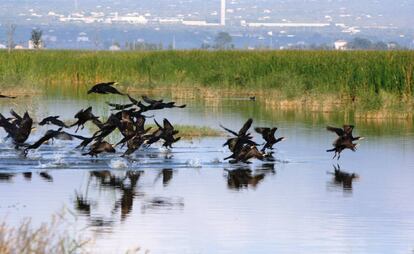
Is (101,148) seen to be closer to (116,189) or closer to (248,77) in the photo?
(116,189)

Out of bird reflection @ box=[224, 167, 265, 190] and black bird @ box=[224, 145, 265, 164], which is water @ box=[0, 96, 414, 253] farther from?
black bird @ box=[224, 145, 265, 164]

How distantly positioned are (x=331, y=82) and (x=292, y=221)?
75.8 ft

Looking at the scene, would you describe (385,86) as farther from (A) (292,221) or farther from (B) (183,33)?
(B) (183,33)

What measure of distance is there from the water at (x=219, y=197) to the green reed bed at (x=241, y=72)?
1021 cm

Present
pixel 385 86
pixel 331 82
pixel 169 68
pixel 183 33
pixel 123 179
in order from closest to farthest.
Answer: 1. pixel 123 179
2. pixel 385 86
3. pixel 331 82
4. pixel 169 68
5. pixel 183 33

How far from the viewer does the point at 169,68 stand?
4728cm

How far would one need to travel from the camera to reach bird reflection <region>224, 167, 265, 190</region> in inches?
670

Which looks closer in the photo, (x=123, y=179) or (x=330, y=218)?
(x=330, y=218)

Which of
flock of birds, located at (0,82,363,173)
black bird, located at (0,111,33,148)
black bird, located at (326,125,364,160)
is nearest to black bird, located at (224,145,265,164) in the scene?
flock of birds, located at (0,82,363,173)

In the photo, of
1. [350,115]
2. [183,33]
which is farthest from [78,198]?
[183,33]

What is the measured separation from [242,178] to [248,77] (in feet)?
82.4

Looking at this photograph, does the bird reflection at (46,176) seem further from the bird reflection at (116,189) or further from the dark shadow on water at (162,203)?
the dark shadow on water at (162,203)

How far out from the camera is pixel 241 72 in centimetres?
4338

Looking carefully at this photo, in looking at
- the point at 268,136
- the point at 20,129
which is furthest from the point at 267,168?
the point at 20,129
